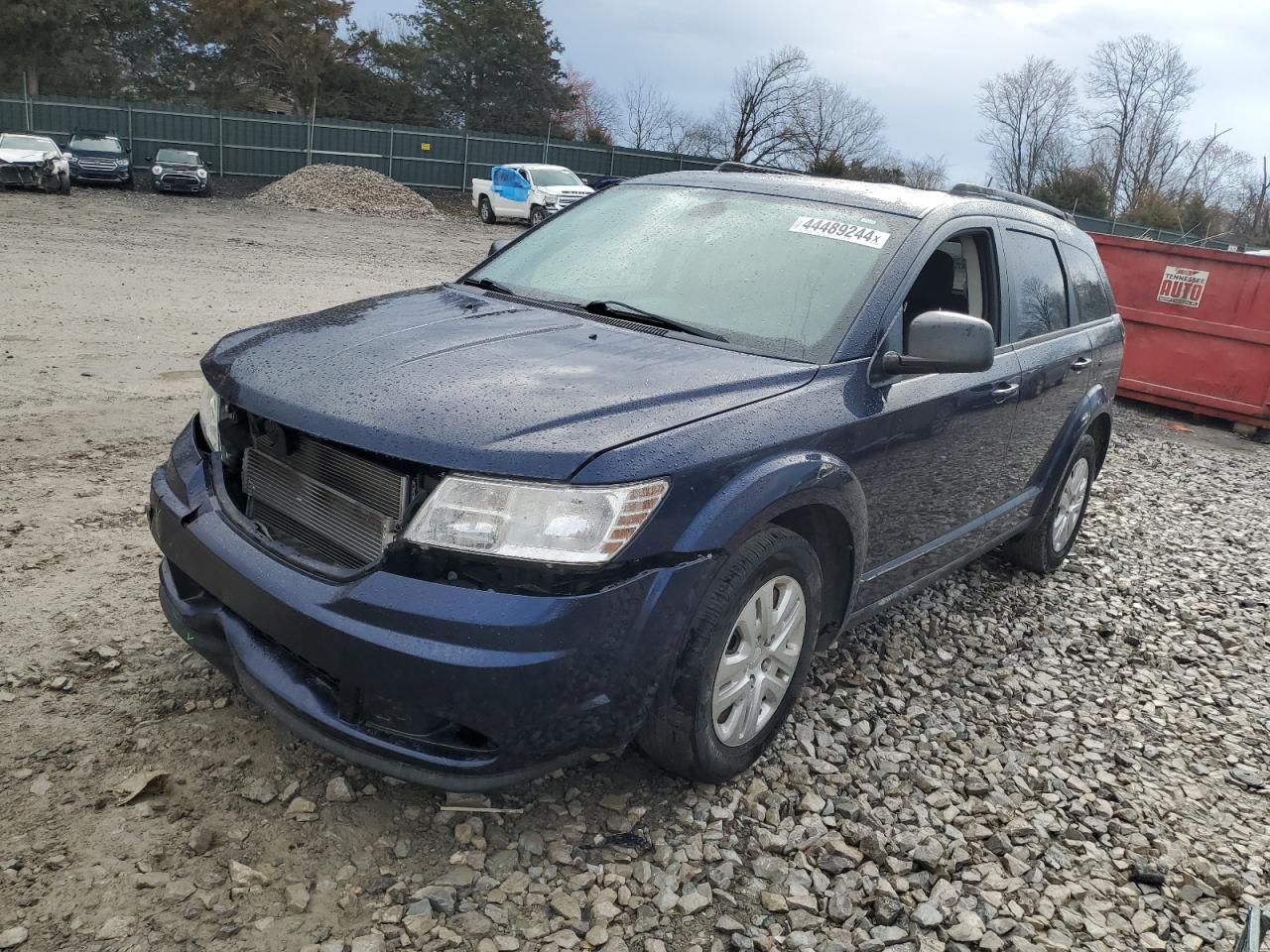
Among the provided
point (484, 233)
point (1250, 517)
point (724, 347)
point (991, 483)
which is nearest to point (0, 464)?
point (724, 347)

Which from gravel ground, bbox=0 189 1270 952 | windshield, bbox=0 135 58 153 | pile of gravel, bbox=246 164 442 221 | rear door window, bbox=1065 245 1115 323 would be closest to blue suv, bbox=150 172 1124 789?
gravel ground, bbox=0 189 1270 952

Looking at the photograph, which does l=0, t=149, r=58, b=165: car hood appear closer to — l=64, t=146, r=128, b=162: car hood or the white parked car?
the white parked car

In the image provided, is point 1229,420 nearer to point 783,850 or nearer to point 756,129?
point 783,850

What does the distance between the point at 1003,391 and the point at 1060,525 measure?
156cm

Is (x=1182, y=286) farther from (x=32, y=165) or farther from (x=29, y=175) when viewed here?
(x=29, y=175)

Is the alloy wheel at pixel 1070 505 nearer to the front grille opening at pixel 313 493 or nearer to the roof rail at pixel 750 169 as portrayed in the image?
the roof rail at pixel 750 169

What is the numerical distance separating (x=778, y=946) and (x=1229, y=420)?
982 centimetres

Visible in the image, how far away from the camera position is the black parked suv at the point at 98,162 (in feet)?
87.5

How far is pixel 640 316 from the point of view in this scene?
3467 mm

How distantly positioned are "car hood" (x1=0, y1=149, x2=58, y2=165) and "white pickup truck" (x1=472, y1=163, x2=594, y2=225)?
10651 millimetres

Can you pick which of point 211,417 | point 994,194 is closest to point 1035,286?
point 994,194

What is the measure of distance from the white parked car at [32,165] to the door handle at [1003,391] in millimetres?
25304

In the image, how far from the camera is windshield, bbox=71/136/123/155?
27141mm

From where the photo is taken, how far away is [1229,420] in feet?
34.4
